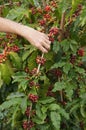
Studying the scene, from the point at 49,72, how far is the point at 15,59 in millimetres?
185

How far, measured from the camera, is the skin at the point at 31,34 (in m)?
1.62

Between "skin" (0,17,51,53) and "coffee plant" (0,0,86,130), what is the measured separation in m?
0.12

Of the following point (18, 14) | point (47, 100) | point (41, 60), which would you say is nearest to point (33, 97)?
point (47, 100)

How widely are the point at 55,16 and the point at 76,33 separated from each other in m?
0.13

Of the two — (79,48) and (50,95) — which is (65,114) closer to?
(50,95)

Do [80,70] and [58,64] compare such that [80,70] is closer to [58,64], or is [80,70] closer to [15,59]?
[58,64]

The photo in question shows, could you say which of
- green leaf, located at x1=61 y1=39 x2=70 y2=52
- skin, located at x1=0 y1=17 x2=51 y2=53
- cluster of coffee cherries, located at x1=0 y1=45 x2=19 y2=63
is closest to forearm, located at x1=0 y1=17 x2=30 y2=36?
skin, located at x1=0 y1=17 x2=51 y2=53

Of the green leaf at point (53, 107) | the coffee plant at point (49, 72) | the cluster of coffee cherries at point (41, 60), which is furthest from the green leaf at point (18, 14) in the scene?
the green leaf at point (53, 107)

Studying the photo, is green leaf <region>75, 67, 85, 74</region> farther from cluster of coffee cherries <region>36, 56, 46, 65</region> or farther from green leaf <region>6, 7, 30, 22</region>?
green leaf <region>6, 7, 30, 22</region>

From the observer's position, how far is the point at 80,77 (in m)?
1.81

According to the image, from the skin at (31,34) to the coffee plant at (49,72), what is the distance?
0.39 ft

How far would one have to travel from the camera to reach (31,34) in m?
1.66

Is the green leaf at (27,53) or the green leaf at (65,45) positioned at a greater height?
the green leaf at (65,45)

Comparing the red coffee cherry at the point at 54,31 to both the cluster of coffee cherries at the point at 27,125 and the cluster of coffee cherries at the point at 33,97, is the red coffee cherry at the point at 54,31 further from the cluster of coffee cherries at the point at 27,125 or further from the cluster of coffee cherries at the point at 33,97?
the cluster of coffee cherries at the point at 27,125
